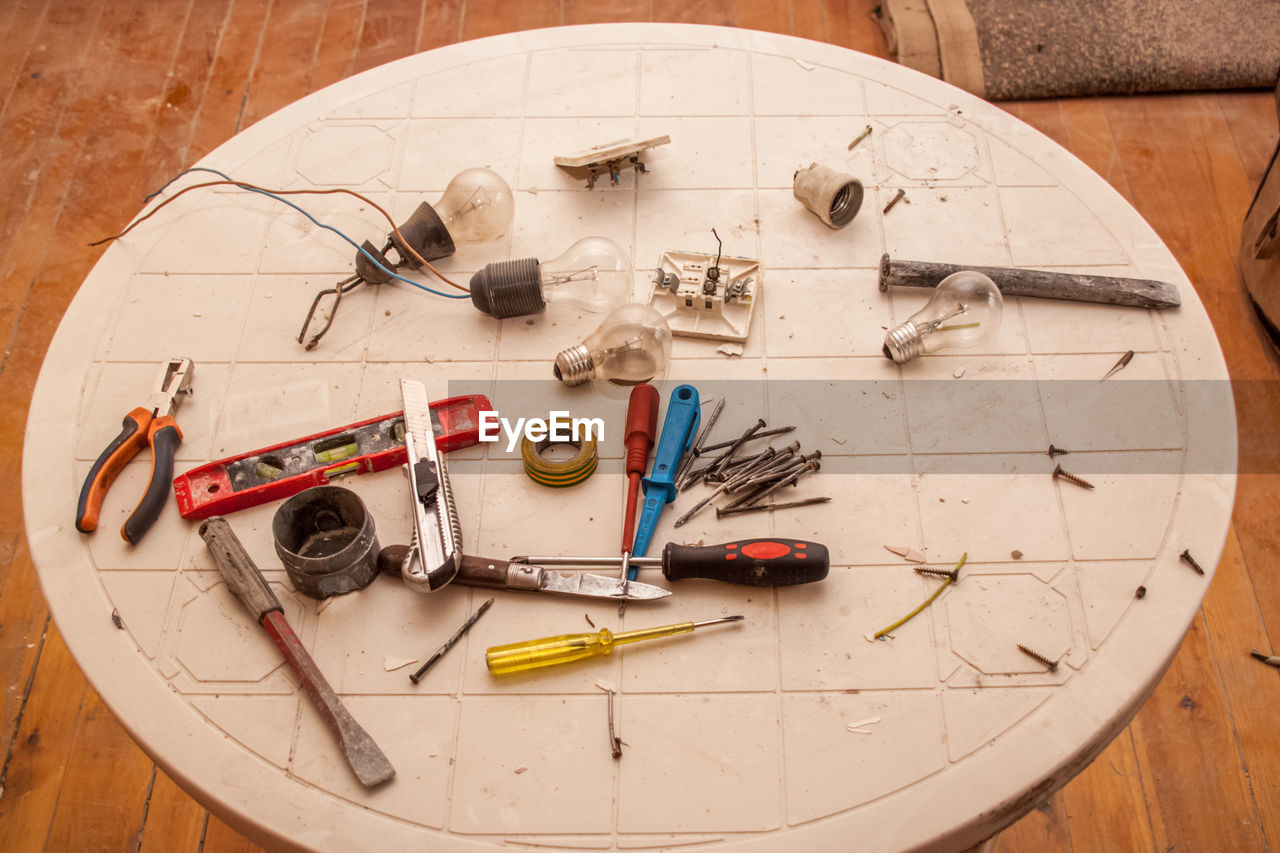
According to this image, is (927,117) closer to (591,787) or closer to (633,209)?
(633,209)

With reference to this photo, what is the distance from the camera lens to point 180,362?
1.56 meters

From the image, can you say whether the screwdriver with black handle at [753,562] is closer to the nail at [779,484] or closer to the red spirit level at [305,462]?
the nail at [779,484]

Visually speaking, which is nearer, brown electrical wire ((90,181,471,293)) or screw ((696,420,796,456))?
screw ((696,420,796,456))

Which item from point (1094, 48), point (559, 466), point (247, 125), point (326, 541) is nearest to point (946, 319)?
point (559, 466)

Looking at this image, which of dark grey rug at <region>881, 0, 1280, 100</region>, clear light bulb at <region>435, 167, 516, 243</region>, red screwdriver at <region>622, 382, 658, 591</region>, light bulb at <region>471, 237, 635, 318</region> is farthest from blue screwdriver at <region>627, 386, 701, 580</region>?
dark grey rug at <region>881, 0, 1280, 100</region>

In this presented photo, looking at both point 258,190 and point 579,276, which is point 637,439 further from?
point 258,190

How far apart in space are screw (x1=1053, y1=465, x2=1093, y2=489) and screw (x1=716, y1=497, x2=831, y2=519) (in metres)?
0.33

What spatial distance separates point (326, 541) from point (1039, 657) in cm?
96

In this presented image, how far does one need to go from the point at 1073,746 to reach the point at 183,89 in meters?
2.94

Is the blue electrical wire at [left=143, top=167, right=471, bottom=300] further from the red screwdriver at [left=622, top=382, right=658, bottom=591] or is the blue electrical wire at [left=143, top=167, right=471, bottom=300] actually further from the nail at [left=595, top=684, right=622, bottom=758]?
the nail at [left=595, top=684, right=622, bottom=758]

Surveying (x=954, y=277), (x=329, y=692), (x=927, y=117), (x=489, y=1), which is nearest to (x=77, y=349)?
(x=329, y=692)

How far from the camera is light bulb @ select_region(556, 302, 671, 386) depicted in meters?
1.50

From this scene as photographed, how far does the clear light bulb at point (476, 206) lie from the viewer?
1.67 meters

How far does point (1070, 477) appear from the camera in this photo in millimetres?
1449
